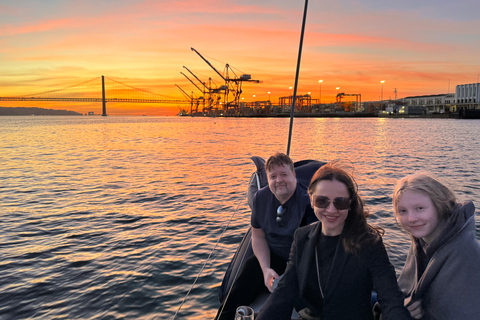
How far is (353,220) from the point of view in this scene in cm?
238

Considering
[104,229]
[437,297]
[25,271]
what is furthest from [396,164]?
[437,297]

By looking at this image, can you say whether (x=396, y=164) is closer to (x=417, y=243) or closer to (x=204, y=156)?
(x=204, y=156)

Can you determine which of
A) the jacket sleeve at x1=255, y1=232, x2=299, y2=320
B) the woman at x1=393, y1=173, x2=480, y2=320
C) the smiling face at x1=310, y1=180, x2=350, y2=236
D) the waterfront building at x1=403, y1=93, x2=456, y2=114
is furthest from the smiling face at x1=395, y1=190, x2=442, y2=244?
the waterfront building at x1=403, y1=93, x2=456, y2=114

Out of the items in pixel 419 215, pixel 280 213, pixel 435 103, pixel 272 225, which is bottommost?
pixel 272 225

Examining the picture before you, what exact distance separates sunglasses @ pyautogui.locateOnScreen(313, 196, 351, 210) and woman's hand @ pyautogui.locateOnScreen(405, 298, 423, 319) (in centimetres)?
66

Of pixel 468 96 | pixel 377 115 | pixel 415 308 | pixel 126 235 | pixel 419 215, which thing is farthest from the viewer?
pixel 377 115

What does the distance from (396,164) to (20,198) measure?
17.9 m

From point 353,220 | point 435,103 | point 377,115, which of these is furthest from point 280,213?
point 435,103

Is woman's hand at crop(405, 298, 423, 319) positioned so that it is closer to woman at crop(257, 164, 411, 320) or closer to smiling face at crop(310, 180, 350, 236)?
woman at crop(257, 164, 411, 320)

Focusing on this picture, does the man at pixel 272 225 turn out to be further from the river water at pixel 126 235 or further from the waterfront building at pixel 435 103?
the waterfront building at pixel 435 103

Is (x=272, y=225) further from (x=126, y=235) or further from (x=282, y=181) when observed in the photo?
(x=126, y=235)

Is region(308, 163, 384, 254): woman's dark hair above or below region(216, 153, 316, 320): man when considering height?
above

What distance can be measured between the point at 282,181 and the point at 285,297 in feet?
4.38

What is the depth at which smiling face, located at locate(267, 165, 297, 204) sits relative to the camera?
364 cm
